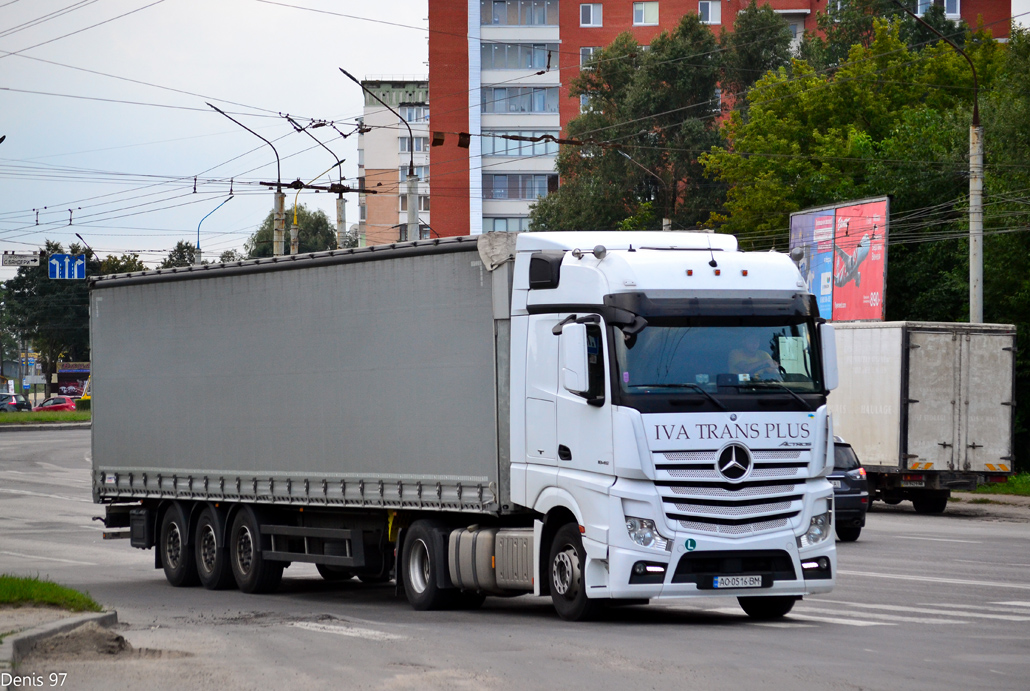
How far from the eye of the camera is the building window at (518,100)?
84625mm

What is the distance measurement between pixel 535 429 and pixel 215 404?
19.9 ft

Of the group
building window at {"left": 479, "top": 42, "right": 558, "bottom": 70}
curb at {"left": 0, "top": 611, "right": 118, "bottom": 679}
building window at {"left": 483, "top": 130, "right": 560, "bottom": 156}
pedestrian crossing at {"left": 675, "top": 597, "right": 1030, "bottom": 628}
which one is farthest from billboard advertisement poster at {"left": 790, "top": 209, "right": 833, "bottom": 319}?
building window at {"left": 479, "top": 42, "right": 558, "bottom": 70}

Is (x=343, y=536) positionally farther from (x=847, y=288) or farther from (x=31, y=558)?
(x=847, y=288)

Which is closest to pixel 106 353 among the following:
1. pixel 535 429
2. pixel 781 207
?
pixel 535 429

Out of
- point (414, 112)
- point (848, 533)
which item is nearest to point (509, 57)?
point (414, 112)

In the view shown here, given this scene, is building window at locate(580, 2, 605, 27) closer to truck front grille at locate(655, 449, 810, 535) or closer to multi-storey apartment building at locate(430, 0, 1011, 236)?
multi-storey apartment building at locate(430, 0, 1011, 236)

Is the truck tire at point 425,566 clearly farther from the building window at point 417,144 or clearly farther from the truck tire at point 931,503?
the building window at point 417,144

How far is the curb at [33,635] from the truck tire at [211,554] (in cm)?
558

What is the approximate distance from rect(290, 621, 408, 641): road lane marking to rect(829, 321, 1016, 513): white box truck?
17.6 metres

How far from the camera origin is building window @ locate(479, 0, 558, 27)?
84.4 m

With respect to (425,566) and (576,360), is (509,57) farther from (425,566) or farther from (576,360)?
(576,360)

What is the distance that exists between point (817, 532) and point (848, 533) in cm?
1025

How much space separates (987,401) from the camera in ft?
93.0

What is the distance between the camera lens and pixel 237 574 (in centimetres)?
1728
